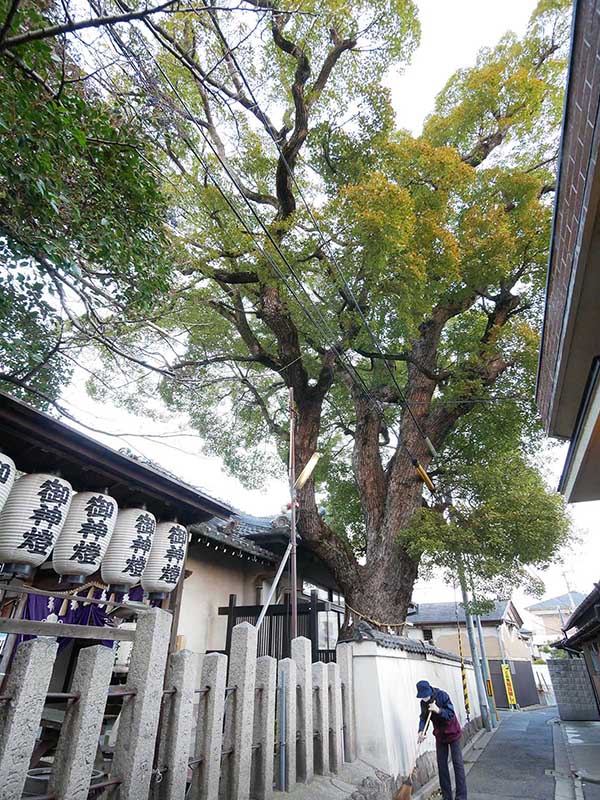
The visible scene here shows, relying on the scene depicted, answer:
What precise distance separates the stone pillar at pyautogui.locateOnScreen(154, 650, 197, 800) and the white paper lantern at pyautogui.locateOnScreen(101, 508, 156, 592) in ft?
4.57

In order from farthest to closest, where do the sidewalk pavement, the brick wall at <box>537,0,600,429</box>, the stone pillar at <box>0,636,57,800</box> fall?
the sidewalk pavement → the stone pillar at <box>0,636,57,800</box> → the brick wall at <box>537,0,600,429</box>

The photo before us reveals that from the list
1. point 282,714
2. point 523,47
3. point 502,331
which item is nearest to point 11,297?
point 282,714

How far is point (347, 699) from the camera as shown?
18.5 ft

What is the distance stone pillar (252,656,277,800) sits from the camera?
3.89m

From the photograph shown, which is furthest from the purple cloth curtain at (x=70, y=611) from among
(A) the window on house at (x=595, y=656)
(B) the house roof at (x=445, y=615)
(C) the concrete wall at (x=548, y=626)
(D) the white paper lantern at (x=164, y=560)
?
(C) the concrete wall at (x=548, y=626)

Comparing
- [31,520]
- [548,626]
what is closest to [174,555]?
[31,520]

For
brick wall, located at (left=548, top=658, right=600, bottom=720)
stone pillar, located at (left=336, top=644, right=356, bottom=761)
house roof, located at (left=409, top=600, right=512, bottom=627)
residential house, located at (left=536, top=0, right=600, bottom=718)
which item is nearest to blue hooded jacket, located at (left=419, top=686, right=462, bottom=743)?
stone pillar, located at (left=336, top=644, right=356, bottom=761)

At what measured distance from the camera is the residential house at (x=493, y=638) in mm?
24172

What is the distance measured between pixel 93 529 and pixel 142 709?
1868 mm

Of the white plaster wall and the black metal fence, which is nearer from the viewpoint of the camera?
the white plaster wall

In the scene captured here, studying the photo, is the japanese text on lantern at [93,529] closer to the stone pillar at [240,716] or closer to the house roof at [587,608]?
the stone pillar at [240,716]

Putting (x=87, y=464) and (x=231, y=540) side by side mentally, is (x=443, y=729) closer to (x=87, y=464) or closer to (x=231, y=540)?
(x=231, y=540)

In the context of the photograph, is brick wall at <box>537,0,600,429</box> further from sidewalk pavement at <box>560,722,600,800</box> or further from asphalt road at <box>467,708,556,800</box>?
sidewalk pavement at <box>560,722,600,800</box>

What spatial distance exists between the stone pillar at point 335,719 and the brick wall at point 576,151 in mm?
4754
